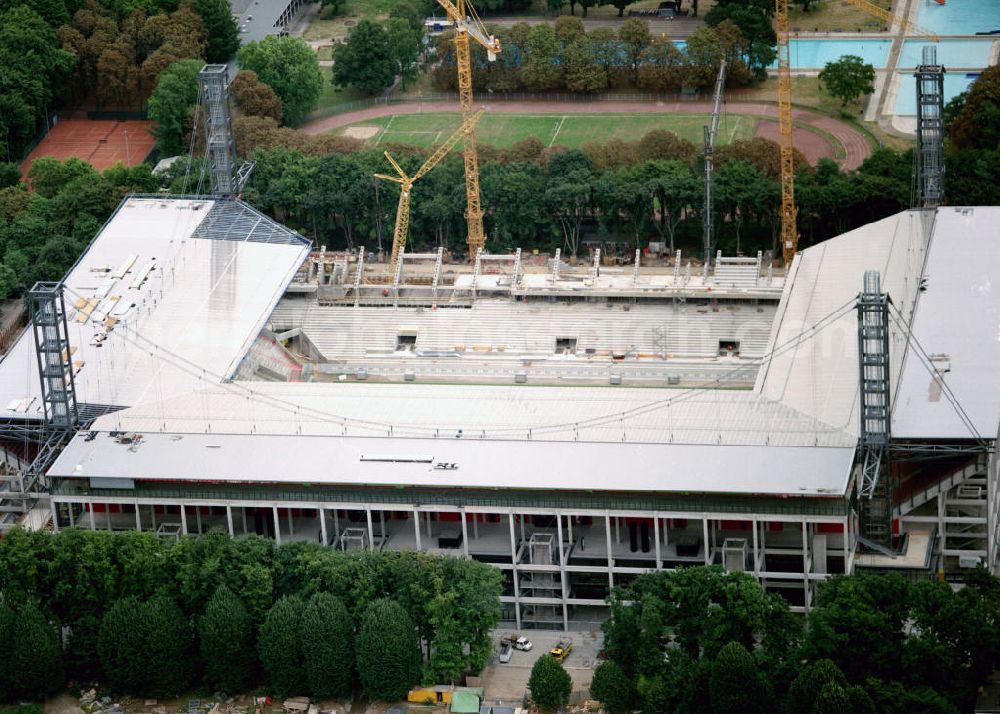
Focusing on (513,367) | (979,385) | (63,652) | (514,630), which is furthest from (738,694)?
(513,367)

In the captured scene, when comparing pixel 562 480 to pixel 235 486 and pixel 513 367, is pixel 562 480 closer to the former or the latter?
pixel 235 486

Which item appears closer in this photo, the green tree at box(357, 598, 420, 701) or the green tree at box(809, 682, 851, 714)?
the green tree at box(809, 682, 851, 714)

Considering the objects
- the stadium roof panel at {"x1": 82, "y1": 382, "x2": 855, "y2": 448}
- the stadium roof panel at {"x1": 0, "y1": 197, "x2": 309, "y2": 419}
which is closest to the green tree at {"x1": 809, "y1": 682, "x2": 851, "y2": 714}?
the stadium roof panel at {"x1": 82, "y1": 382, "x2": 855, "y2": 448}

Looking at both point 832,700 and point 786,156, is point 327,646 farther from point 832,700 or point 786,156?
point 786,156

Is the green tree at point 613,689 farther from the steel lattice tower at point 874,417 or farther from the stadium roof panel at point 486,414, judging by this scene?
the steel lattice tower at point 874,417

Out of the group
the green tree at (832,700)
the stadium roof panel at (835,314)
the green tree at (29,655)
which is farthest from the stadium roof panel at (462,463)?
the green tree at (832,700)

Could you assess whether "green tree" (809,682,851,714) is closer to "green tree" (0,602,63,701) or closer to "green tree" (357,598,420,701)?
"green tree" (357,598,420,701)
